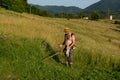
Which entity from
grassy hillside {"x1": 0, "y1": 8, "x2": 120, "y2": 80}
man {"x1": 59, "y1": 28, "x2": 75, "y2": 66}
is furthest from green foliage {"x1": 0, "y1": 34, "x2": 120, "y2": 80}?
man {"x1": 59, "y1": 28, "x2": 75, "y2": 66}

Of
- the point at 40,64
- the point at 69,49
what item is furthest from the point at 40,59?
the point at 69,49

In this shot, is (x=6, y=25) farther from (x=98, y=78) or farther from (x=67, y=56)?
(x=98, y=78)

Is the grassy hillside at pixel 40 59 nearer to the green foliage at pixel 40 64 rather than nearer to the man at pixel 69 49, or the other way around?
the green foliage at pixel 40 64

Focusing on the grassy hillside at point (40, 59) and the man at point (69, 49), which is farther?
the man at point (69, 49)

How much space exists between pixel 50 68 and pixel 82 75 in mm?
1179

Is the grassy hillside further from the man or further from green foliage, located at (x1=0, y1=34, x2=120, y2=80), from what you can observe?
the man

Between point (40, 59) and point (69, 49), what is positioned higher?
point (69, 49)

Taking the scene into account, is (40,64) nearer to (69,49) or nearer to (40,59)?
(40,59)

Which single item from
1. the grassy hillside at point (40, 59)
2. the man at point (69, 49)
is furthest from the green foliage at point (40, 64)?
the man at point (69, 49)

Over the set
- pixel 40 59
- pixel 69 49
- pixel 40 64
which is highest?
pixel 69 49

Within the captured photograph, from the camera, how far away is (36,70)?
1235cm

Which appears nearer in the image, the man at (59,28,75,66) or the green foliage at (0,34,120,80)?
the green foliage at (0,34,120,80)

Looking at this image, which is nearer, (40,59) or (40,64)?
(40,64)

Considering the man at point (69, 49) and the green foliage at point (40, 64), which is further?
the man at point (69, 49)
